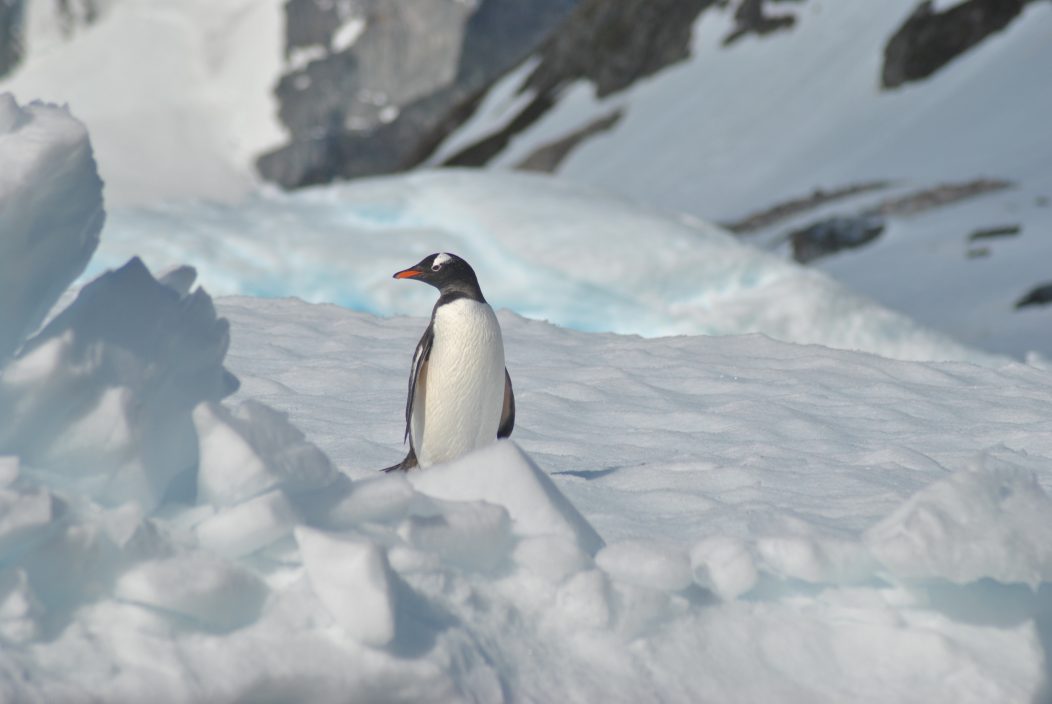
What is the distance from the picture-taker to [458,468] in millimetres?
3346

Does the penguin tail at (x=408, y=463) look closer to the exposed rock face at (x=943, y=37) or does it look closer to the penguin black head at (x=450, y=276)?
the penguin black head at (x=450, y=276)

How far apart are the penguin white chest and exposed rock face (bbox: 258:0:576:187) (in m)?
57.1

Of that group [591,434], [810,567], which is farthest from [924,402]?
[810,567]

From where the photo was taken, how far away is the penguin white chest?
446 centimetres

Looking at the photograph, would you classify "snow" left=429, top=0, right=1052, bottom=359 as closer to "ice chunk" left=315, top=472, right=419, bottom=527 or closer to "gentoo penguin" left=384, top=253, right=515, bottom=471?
"gentoo penguin" left=384, top=253, right=515, bottom=471

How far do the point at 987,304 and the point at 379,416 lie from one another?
30.7 ft

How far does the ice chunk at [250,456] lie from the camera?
2898mm

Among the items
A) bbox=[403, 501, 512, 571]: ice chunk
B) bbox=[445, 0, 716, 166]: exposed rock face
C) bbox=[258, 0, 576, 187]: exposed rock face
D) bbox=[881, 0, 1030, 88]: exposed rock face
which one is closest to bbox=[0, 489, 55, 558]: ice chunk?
bbox=[403, 501, 512, 571]: ice chunk

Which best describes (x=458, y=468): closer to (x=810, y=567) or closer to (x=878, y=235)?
(x=810, y=567)

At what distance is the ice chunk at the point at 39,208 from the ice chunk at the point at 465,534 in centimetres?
109

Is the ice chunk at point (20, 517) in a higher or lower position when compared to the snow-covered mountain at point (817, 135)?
lower

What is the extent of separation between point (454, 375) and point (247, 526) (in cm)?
176

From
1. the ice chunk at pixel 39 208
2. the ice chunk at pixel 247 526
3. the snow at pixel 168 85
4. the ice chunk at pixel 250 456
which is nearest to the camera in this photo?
the ice chunk at pixel 247 526

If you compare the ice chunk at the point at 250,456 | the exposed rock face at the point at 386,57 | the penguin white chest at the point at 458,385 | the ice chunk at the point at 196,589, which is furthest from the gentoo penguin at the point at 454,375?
the exposed rock face at the point at 386,57
